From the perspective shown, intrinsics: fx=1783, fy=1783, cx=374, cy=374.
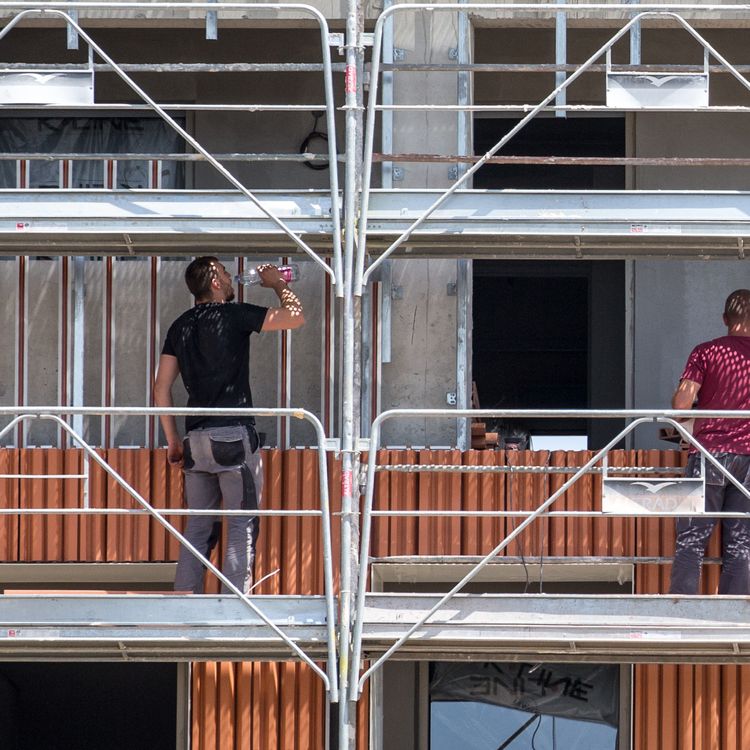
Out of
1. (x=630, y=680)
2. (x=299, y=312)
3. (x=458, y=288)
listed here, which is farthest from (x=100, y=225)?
(x=630, y=680)

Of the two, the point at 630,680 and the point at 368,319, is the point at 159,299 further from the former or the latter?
the point at 630,680

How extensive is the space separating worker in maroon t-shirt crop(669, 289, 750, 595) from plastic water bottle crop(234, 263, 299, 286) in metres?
2.33

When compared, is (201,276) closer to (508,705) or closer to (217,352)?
(217,352)

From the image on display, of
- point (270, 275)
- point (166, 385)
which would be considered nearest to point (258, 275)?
point (270, 275)

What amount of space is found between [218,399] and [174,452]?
0.57 m

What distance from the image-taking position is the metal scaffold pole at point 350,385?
30.8ft

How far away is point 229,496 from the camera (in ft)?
33.1

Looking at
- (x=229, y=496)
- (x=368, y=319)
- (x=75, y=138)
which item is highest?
(x=75, y=138)

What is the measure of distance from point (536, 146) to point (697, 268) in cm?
242

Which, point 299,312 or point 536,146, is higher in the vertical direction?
point 536,146

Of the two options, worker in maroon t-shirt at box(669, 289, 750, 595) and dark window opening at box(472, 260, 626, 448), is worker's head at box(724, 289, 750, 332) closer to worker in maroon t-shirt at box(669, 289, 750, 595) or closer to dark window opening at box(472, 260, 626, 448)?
worker in maroon t-shirt at box(669, 289, 750, 595)

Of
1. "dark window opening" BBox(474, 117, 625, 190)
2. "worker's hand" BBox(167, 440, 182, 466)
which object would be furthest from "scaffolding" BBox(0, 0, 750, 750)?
"dark window opening" BBox(474, 117, 625, 190)

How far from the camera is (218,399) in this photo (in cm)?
1009

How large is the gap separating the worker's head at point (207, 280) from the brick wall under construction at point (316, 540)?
1128 millimetres
